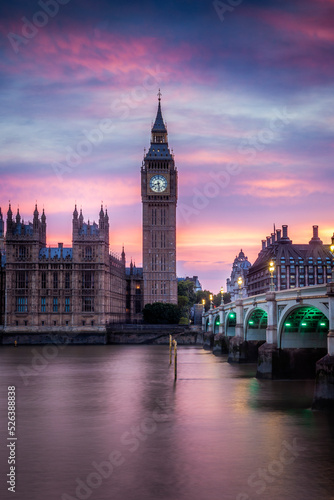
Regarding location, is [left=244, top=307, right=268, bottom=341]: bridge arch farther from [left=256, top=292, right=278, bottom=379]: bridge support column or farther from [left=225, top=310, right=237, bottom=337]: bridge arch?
[left=225, top=310, right=237, bottom=337]: bridge arch

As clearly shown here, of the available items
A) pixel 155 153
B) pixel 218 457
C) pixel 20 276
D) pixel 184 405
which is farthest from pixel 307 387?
pixel 155 153

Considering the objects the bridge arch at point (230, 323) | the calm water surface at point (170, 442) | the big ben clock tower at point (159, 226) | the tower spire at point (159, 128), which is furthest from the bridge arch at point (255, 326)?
the tower spire at point (159, 128)

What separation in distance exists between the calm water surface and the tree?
330 feet

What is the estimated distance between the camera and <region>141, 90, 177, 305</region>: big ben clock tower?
561 feet

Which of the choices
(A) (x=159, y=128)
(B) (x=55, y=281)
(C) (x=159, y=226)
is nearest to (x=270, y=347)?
(B) (x=55, y=281)

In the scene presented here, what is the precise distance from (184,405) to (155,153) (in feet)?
476

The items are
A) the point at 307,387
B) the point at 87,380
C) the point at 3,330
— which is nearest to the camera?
the point at 307,387

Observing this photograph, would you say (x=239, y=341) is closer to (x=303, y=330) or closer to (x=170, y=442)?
(x=303, y=330)

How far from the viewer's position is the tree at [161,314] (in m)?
154

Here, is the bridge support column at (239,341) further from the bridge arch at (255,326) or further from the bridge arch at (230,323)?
the bridge arch at (230,323)

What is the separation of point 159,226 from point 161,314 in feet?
94.5

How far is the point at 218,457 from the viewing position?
26.4 m

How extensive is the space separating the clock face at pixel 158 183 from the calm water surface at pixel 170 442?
125671 mm

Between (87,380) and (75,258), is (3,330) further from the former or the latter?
(87,380)
